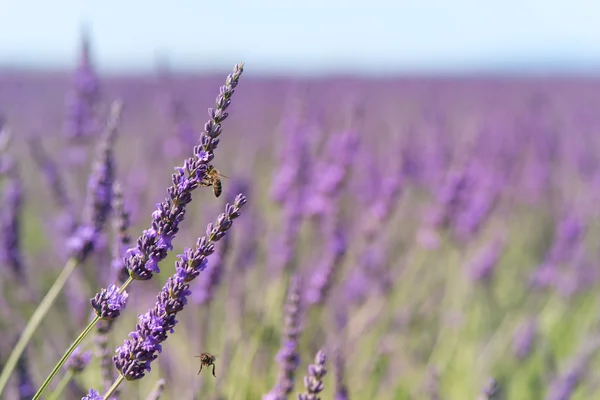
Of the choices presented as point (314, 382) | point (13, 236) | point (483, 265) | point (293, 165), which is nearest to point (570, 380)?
point (483, 265)

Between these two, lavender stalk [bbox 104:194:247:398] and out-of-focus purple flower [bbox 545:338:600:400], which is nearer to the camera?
lavender stalk [bbox 104:194:247:398]

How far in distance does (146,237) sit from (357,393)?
216 centimetres

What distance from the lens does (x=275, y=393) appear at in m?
1.74

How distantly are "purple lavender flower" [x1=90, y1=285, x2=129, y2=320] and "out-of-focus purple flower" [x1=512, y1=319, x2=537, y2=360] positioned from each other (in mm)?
2853

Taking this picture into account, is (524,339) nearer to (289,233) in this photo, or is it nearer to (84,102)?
(289,233)

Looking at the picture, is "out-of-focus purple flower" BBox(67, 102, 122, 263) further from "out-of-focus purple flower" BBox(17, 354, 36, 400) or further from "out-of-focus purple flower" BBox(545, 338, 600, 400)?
"out-of-focus purple flower" BBox(545, 338, 600, 400)

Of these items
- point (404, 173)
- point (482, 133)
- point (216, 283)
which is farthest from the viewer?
point (482, 133)

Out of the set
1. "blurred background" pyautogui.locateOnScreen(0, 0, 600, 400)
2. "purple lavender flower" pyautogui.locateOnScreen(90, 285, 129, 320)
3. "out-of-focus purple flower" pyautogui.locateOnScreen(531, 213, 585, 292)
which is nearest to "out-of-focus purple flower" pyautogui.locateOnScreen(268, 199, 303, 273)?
"blurred background" pyautogui.locateOnScreen(0, 0, 600, 400)

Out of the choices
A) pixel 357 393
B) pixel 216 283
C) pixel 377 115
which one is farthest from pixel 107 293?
pixel 377 115

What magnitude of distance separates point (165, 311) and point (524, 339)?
2.88 metres

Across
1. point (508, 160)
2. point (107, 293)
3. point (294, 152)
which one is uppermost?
point (508, 160)

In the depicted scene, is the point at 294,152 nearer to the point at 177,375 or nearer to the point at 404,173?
the point at 404,173

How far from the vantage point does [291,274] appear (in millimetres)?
3205

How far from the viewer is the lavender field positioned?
5.42ft
